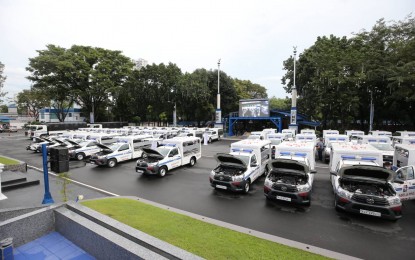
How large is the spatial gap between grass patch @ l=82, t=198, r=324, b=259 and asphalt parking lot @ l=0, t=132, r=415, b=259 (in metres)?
1.23

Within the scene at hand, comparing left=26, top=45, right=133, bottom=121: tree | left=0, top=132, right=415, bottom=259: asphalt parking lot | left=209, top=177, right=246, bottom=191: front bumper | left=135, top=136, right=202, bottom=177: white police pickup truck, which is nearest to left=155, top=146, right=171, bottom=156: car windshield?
left=135, top=136, right=202, bottom=177: white police pickup truck

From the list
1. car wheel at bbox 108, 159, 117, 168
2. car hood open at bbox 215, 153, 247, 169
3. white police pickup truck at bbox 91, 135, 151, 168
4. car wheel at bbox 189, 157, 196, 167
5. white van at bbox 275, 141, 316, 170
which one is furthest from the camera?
car wheel at bbox 189, 157, 196, 167

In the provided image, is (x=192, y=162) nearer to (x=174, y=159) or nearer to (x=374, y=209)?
(x=174, y=159)

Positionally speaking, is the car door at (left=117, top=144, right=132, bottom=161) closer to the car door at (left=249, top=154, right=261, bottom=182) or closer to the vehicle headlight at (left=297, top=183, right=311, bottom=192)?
the car door at (left=249, top=154, right=261, bottom=182)

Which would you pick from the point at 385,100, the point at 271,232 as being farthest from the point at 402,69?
the point at 271,232

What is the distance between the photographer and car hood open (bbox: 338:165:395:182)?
26.4ft

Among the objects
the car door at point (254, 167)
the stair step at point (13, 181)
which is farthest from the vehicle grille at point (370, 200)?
the stair step at point (13, 181)

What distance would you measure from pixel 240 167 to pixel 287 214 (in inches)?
132

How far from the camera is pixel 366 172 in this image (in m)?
8.53

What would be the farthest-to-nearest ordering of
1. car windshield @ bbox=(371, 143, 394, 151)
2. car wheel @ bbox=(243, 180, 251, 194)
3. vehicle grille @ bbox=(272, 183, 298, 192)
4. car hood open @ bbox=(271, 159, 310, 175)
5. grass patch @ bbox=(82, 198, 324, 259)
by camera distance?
car windshield @ bbox=(371, 143, 394, 151) → car wheel @ bbox=(243, 180, 251, 194) → car hood open @ bbox=(271, 159, 310, 175) → vehicle grille @ bbox=(272, 183, 298, 192) → grass patch @ bbox=(82, 198, 324, 259)

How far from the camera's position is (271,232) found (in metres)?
7.25

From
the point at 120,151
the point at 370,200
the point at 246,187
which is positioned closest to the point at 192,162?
the point at 120,151

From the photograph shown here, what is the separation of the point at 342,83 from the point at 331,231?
90.8 feet

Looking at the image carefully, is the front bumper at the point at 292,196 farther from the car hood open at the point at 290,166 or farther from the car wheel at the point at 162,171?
the car wheel at the point at 162,171
